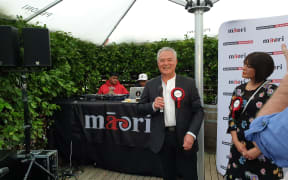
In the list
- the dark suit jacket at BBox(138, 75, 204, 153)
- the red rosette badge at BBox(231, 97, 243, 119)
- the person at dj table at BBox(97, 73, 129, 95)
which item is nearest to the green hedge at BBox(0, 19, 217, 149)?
the person at dj table at BBox(97, 73, 129, 95)

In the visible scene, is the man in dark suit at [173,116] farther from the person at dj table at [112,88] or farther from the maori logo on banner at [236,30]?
the person at dj table at [112,88]

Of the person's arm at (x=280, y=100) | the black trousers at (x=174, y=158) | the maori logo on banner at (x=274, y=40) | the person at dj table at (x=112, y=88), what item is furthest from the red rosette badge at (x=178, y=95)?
the person at dj table at (x=112, y=88)

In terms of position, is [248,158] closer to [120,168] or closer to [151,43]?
[120,168]

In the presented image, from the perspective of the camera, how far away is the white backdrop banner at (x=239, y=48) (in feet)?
6.61

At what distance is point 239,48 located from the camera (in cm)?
221

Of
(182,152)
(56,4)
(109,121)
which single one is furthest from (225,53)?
(56,4)

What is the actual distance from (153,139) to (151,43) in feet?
11.7

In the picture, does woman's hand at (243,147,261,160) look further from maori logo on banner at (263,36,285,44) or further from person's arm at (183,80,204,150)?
maori logo on banner at (263,36,285,44)

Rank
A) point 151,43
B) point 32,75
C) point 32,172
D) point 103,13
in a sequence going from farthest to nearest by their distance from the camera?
point 151,43
point 103,13
point 32,75
point 32,172

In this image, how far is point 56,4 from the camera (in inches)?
132

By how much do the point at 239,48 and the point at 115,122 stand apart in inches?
75.2

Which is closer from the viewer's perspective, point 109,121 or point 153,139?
point 153,139

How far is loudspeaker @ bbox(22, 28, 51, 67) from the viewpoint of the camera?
2.29 meters

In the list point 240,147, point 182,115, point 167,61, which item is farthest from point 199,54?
point 240,147
